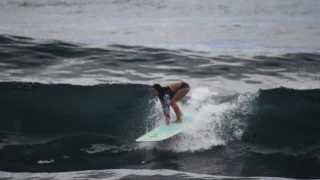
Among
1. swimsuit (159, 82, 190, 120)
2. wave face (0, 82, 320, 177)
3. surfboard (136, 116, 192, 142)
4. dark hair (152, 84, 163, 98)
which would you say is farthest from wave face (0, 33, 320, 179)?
dark hair (152, 84, 163, 98)

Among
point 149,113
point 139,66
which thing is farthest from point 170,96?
point 139,66

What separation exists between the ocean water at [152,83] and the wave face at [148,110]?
0.14ft

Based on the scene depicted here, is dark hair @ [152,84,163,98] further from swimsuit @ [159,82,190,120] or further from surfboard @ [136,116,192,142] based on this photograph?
surfboard @ [136,116,192,142]

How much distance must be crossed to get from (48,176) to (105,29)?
47.2ft

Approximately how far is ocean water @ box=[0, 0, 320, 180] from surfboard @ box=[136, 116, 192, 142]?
0.40 metres

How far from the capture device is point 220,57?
19688mm

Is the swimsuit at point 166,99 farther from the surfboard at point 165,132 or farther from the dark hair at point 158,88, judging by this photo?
the surfboard at point 165,132

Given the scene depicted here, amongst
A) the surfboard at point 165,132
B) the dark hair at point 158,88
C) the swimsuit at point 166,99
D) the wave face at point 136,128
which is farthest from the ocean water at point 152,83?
the dark hair at point 158,88

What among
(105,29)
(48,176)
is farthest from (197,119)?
(105,29)

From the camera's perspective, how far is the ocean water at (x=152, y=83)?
A: 10.7 metres

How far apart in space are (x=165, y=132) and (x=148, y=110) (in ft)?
17.4

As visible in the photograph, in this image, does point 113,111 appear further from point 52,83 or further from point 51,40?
point 51,40

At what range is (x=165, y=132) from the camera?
10891mm

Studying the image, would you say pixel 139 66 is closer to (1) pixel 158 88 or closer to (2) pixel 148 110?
(2) pixel 148 110
